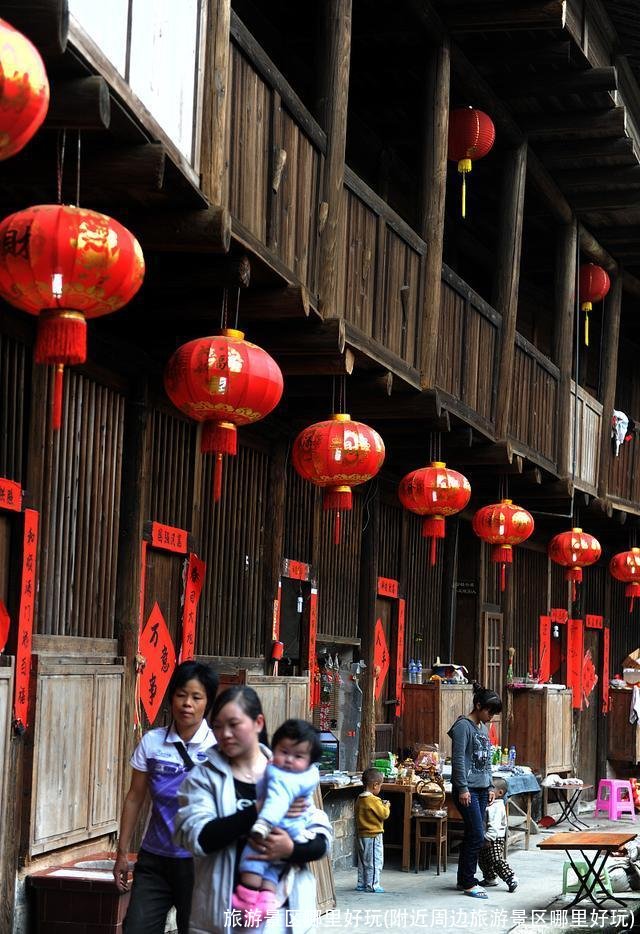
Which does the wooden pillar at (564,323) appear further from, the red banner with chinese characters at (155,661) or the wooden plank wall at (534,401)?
the red banner with chinese characters at (155,661)

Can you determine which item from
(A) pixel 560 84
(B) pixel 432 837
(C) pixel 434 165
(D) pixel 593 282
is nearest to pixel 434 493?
(C) pixel 434 165

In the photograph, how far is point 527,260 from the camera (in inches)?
845

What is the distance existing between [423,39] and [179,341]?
493cm

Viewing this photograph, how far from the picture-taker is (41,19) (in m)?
6.09

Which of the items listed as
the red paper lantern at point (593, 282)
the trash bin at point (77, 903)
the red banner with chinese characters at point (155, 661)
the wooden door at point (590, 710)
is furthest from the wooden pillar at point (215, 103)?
the wooden door at point (590, 710)

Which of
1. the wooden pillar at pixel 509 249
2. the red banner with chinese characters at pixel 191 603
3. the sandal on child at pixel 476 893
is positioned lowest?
the sandal on child at pixel 476 893

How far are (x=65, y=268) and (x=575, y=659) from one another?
60.8ft

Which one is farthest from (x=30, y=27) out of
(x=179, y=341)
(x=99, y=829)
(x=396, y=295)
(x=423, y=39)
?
(x=423, y=39)

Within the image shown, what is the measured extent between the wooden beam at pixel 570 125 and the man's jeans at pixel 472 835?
7.77 meters

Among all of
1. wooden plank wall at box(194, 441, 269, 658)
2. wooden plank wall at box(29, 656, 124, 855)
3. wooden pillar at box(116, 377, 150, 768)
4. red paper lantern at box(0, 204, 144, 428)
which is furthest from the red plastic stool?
red paper lantern at box(0, 204, 144, 428)

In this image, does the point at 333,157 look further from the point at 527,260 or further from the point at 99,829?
the point at 527,260

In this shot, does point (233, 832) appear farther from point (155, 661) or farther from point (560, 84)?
point (560, 84)

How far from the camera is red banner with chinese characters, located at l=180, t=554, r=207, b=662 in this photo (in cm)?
1144

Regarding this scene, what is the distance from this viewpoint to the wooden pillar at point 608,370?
2081 centimetres
